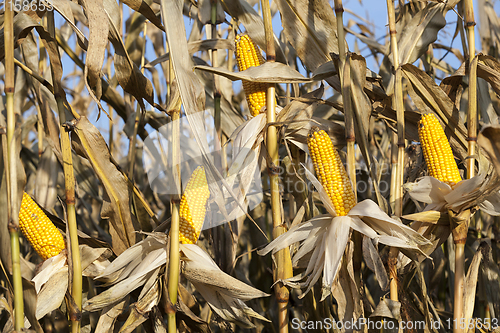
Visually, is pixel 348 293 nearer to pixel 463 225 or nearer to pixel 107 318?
pixel 463 225

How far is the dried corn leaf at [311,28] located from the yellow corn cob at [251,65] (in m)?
0.24

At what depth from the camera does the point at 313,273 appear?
1.84 metres

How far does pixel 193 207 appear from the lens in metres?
1.92

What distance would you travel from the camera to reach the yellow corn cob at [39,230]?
1850 mm

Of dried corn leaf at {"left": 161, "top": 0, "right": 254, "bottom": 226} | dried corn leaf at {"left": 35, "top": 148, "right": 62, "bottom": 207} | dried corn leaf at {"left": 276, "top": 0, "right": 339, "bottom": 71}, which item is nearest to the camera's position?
dried corn leaf at {"left": 161, "top": 0, "right": 254, "bottom": 226}

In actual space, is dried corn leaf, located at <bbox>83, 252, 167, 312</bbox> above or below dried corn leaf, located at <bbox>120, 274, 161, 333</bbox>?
above

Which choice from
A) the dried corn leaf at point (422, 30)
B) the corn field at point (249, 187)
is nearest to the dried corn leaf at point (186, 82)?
the corn field at point (249, 187)

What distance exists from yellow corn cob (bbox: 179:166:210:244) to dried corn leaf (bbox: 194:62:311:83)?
1.57 ft

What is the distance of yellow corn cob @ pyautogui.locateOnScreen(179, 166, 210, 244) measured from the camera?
1.89 m

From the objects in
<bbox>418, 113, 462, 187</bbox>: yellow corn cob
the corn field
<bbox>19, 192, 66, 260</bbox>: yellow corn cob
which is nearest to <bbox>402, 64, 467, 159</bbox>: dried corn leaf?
the corn field

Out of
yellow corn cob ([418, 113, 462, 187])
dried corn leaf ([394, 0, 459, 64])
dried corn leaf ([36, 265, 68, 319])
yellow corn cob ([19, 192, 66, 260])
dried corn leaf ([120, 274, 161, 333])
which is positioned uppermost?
dried corn leaf ([394, 0, 459, 64])

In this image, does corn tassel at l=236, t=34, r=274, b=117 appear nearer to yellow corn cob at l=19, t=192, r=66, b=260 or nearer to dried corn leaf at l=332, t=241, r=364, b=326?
dried corn leaf at l=332, t=241, r=364, b=326

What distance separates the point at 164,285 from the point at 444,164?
4.53 feet

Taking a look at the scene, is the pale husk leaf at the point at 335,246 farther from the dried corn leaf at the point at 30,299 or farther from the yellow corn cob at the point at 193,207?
the dried corn leaf at the point at 30,299
